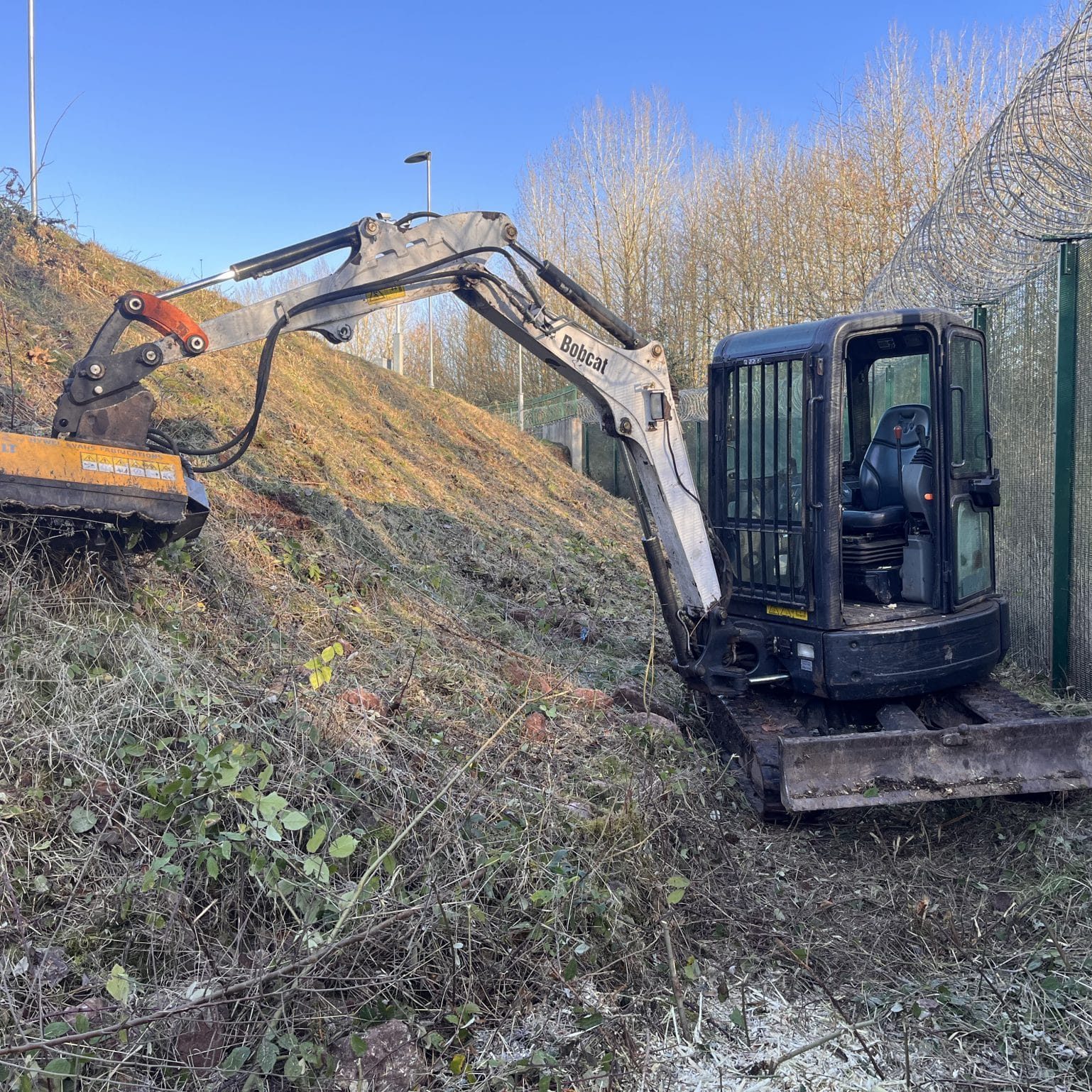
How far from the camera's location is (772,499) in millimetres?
5590

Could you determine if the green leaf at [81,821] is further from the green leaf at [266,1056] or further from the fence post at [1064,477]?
the fence post at [1064,477]

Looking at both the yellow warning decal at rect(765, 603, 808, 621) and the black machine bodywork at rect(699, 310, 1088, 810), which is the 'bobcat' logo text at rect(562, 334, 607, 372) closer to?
Result: the black machine bodywork at rect(699, 310, 1088, 810)

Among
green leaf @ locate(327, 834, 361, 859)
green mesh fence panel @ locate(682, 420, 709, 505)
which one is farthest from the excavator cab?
green mesh fence panel @ locate(682, 420, 709, 505)

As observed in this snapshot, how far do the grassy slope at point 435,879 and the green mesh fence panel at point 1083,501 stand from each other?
214 centimetres

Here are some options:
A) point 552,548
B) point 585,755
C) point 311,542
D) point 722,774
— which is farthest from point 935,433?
point 552,548

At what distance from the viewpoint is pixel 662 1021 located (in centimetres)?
342

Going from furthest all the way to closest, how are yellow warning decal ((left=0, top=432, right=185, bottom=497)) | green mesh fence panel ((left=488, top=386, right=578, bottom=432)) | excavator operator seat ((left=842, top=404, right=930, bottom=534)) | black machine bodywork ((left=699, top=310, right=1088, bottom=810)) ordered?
green mesh fence panel ((left=488, top=386, right=578, bottom=432)) < excavator operator seat ((left=842, top=404, right=930, bottom=534)) < black machine bodywork ((left=699, top=310, right=1088, bottom=810)) < yellow warning decal ((left=0, top=432, right=185, bottom=497))

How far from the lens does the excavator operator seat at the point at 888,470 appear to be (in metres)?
5.68

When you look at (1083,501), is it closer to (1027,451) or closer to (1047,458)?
(1047,458)

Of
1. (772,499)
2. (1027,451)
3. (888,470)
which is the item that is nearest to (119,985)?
(772,499)

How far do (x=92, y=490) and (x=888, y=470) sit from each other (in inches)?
178

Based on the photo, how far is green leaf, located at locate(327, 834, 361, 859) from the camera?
11.1 ft

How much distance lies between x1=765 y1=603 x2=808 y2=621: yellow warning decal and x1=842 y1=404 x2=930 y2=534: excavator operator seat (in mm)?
682

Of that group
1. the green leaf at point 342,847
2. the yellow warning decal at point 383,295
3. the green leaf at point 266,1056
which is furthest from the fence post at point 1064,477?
the green leaf at point 266,1056
